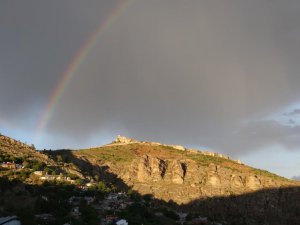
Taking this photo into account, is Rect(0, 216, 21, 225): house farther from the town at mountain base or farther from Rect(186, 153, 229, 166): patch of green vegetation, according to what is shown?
Rect(186, 153, 229, 166): patch of green vegetation

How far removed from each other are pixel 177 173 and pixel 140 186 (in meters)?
9.18

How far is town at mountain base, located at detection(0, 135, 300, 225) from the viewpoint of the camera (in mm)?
49438

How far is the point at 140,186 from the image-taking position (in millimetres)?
94688

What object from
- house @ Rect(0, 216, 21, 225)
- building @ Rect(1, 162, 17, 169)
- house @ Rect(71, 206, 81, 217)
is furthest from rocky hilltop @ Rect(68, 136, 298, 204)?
house @ Rect(0, 216, 21, 225)

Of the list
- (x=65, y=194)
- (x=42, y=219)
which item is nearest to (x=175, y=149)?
(x=65, y=194)

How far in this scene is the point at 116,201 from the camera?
187 feet

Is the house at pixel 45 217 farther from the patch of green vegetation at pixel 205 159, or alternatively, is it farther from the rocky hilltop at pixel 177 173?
the patch of green vegetation at pixel 205 159

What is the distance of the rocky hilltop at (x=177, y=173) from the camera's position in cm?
9438

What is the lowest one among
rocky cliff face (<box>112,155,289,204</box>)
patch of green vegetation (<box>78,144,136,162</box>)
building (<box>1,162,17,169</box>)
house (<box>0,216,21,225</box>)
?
house (<box>0,216,21,225</box>)

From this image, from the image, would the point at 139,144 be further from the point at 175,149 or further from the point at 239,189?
the point at 239,189

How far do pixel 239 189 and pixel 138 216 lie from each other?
51409mm

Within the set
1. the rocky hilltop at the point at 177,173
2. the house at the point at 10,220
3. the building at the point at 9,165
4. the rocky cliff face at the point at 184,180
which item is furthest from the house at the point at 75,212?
the rocky hilltop at the point at 177,173

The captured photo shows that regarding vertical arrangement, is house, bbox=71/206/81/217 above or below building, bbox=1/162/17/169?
below

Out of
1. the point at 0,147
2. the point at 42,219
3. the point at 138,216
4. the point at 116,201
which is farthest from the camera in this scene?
the point at 0,147
